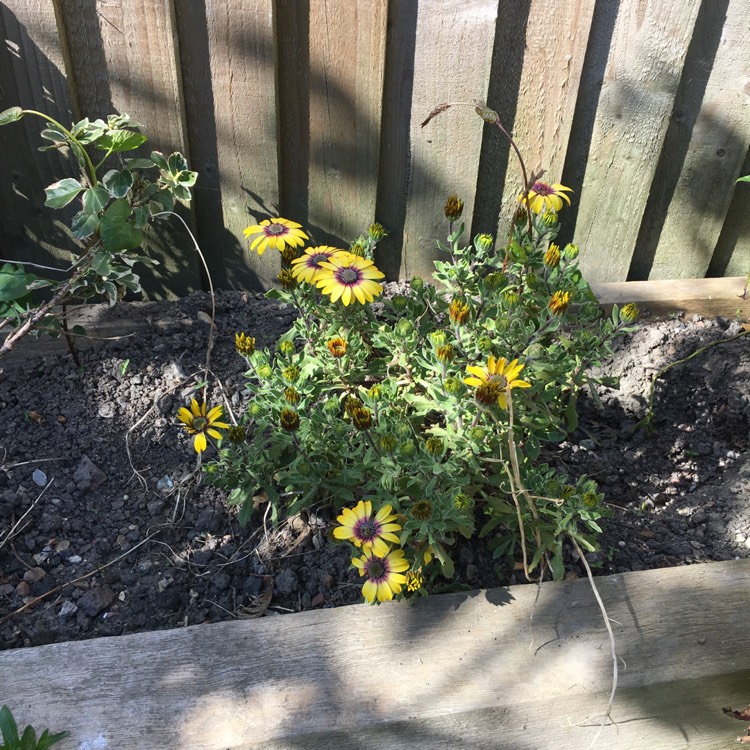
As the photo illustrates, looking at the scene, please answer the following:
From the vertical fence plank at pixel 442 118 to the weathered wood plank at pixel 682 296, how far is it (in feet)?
2.10

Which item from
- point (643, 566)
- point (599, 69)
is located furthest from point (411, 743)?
point (599, 69)

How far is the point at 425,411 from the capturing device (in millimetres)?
1908

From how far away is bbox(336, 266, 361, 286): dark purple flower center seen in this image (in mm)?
1883

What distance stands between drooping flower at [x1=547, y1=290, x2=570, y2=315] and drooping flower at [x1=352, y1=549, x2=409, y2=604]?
68cm

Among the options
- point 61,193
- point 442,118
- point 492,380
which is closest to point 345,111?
point 442,118

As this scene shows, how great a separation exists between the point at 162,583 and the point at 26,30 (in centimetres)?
169

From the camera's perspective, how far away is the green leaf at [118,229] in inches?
88.7

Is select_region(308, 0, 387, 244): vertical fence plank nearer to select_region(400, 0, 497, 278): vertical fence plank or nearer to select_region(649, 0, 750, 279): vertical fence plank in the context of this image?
select_region(400, 0, 497, 278): vertical fence plank

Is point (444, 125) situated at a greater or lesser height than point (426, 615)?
greater

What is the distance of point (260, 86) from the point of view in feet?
7.86

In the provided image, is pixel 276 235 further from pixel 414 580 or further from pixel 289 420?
pixel 414 580

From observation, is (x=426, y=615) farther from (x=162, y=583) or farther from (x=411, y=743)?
(x=162, y=583)

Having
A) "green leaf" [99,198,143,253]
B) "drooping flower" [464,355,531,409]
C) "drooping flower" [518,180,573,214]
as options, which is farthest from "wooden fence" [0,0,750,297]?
"drooping flower" [464,355,531,409]

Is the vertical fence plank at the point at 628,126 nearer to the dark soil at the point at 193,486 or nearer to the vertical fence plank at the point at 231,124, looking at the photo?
the dark soil at the point at 193,486
